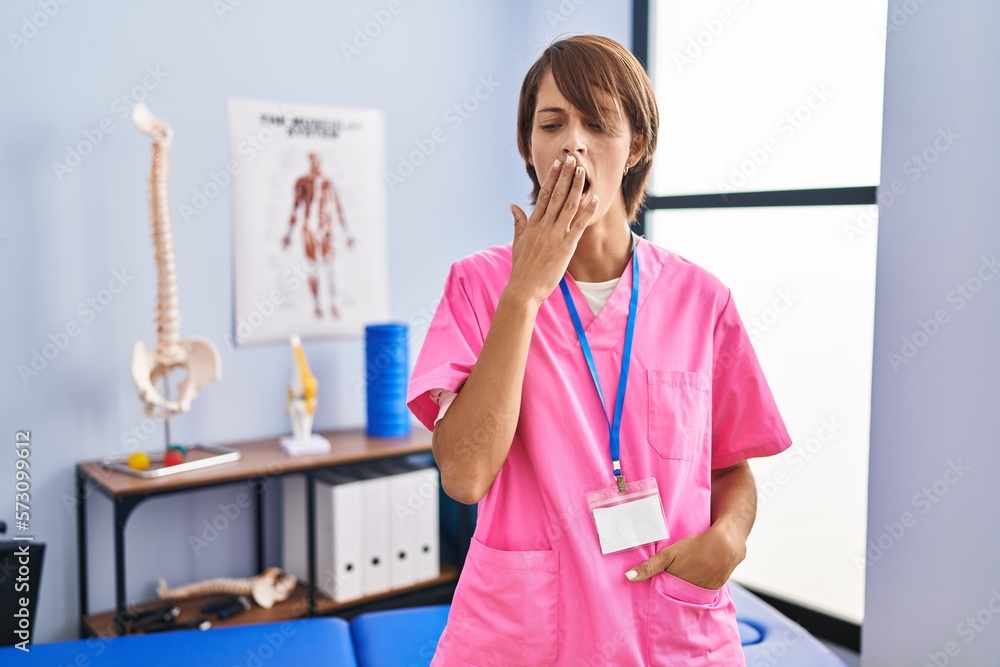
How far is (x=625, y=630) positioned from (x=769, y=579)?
6.56 feet

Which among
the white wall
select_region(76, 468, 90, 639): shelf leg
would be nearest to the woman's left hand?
the white wall

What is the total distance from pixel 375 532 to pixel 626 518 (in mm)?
1850

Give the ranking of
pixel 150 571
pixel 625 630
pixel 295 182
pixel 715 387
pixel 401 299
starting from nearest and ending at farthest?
pixel 625 630 < pixel 715 387 < pixel 150 571 < pixel 295 182 < pixel 401 299

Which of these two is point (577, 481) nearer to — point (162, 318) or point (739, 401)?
point (739, 401)

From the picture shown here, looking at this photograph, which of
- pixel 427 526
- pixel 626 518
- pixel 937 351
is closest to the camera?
pixel 626 518

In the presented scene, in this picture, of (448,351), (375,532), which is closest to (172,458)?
(375,532)

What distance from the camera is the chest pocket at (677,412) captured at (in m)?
1.14

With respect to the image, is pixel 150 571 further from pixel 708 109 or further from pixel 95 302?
pixel 708 109

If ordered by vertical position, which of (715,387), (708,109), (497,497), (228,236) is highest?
(708,109)

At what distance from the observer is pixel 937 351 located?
1.74 metres

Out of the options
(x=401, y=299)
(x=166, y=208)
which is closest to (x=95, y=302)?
(x=166, y=208)

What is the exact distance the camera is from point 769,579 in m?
2.88

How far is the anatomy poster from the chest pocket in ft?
6.70

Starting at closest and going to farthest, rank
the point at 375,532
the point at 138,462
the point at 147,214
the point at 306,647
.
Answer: the point at 306,647 → the point at 138,462 → the point at 147,214 → the point at 375,532
